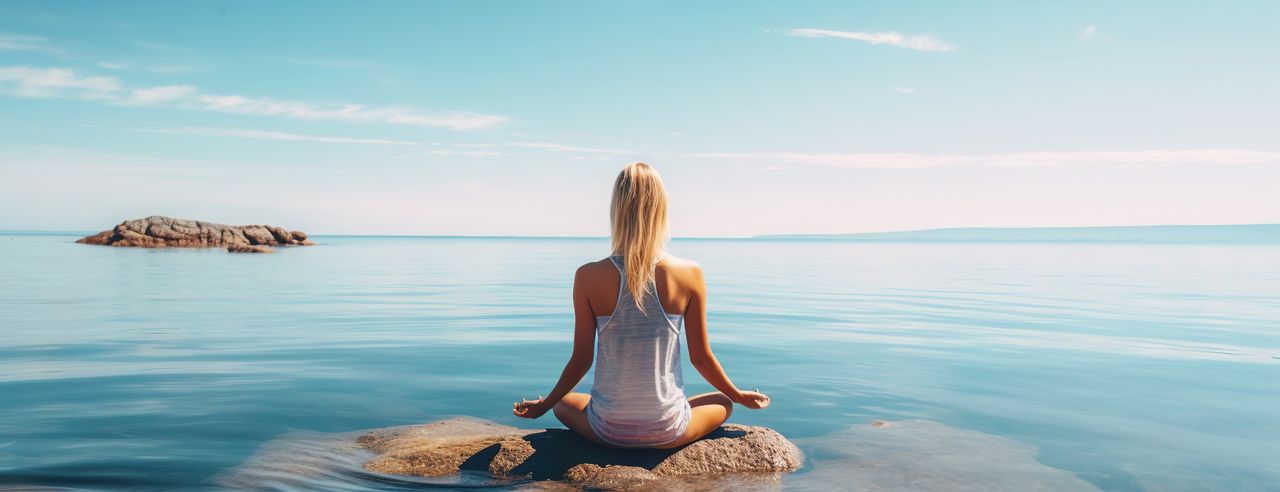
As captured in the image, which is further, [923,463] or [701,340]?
[923,463]

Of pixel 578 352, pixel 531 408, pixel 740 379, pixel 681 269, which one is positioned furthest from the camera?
pixel 740 379

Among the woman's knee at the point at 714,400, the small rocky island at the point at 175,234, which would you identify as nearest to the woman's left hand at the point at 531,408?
the woman's knee at the point at 714,400

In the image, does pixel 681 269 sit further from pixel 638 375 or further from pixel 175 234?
pixel 175 234

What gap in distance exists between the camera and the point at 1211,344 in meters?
15.4

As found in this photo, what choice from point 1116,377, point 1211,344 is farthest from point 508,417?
point 1211,344

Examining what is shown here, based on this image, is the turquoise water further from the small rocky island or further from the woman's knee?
the small rocky island

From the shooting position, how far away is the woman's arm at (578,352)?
533 centimetres

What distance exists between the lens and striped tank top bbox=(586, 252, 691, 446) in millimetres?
5301

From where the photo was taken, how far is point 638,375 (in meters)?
5.40

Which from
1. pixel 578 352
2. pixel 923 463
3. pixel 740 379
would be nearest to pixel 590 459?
pixel 578 352

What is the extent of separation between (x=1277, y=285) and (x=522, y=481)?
38657mm

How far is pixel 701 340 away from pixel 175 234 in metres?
70.4

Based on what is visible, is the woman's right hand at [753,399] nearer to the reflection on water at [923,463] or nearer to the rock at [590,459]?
the rock at [590,459]

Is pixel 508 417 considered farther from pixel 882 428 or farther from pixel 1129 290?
pixel 1129 290
